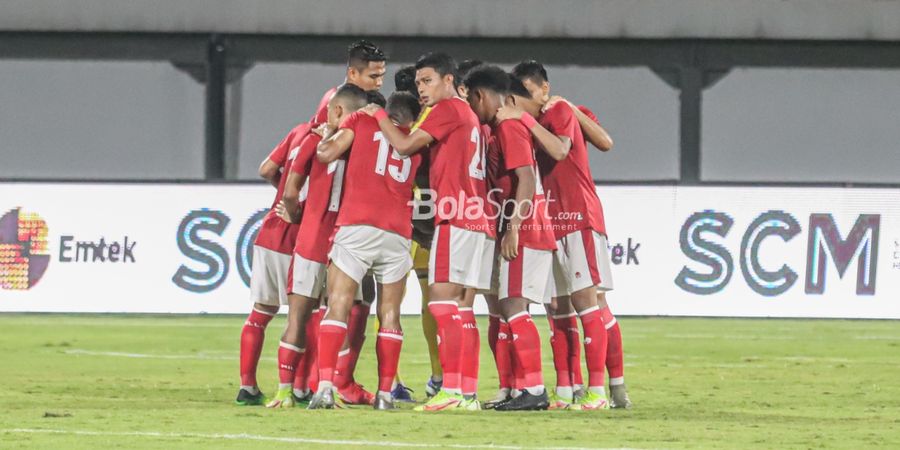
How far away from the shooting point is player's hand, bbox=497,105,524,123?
8383mm

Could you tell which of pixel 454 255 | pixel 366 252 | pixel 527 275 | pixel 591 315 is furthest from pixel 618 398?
pixel 366 252

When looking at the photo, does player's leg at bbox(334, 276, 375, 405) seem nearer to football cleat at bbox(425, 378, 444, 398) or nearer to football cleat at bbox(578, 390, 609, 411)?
football cleat at bbox(425, 378, 444, 398)

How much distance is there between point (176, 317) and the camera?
56.0 feet

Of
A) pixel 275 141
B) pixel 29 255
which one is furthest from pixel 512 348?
pixel 275 141

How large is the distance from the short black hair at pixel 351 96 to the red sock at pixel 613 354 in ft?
5.98

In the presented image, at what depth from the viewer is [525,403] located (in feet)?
27.4

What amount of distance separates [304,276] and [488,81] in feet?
4.88

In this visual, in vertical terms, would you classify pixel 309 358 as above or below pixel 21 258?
below

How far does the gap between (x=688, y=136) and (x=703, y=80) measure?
1341 mm

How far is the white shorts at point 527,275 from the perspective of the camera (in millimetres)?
8375

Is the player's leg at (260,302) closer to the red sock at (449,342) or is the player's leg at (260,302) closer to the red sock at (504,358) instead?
the red sock at (449,342)

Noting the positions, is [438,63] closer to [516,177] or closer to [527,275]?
[516,177]

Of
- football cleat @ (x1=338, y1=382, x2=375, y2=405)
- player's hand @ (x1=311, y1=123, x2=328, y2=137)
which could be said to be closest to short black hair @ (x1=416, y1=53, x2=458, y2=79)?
player's hand @ (x1=311, y1=123, x2=328, y2=137)
